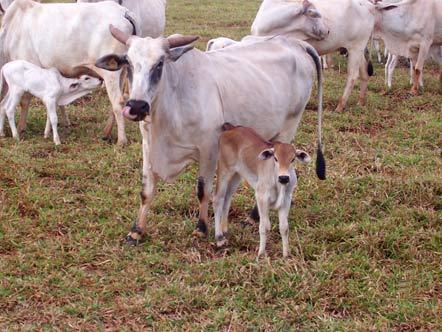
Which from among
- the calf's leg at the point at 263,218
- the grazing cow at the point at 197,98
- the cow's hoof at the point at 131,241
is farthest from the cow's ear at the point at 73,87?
the calf's leg at the point at 263,218

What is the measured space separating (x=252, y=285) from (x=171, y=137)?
117 cm

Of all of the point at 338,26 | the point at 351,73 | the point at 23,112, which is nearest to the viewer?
the point at 23,112

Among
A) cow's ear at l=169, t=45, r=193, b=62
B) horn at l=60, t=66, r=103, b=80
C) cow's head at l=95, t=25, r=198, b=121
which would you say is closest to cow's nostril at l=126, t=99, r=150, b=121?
cow's head at l=95, t=25, r=198, b=121

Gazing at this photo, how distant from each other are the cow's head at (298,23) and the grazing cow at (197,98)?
3.32 metres

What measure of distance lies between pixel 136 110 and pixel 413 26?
22.0ft

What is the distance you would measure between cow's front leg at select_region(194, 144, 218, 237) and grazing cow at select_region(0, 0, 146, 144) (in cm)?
245

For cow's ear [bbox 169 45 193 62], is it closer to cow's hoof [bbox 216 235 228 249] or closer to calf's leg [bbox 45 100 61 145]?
cow's hoof [bbox 216 235 228 249]

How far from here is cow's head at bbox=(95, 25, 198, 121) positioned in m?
4.54

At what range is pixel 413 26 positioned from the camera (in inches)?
405

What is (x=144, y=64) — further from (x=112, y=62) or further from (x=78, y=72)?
(x=78, y=72)

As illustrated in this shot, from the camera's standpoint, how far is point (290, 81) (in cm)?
573

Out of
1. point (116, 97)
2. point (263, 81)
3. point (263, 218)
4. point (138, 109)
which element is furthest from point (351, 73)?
point (138, 109)

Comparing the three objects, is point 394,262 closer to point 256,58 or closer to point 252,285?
point 252,285

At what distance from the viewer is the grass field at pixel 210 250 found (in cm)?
423
